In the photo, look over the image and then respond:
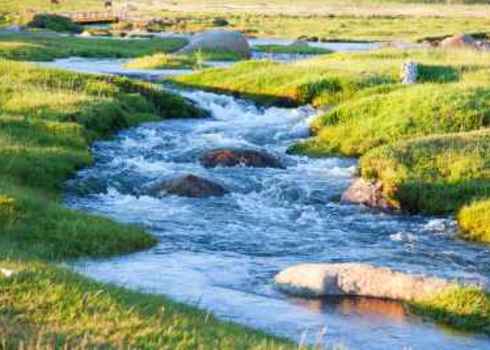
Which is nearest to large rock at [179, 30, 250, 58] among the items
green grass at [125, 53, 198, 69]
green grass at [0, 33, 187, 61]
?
green grass at [0, 33, 187, 61]

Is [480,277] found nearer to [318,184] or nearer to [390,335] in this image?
[390,335]

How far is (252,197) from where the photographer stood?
22797 millimetres

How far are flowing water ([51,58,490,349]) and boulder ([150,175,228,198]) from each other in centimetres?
28

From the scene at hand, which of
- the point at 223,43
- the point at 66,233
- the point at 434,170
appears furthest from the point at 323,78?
the point at 223,43

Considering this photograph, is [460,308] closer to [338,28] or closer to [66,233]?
[66,233]

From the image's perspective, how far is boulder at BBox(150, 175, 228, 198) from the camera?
22.4m

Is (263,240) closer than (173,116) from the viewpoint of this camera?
Yes

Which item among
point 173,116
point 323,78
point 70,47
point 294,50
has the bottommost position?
point 294,50

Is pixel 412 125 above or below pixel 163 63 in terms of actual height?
above

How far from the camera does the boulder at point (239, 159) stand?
86.0ft

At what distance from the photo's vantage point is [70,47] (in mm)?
65250

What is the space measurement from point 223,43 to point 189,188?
40297 millimetres

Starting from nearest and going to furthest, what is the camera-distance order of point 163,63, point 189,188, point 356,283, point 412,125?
point 356,283 < point 189,188 < point 412,125 < point 163,63

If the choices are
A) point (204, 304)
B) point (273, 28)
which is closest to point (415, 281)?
point (204, 304)
